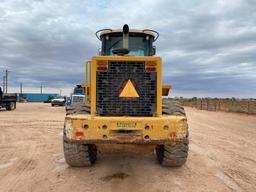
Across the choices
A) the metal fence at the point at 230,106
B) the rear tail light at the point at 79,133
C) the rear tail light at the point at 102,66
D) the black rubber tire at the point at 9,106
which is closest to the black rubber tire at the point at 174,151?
the rear tail light at the point at 102,66

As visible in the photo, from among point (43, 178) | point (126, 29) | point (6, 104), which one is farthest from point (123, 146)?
point (6, 104)

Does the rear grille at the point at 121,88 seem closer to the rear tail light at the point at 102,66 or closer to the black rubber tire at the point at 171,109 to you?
the rear tail light at the point at 102,66

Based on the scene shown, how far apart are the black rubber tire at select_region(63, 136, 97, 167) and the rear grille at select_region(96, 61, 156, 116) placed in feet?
3.28

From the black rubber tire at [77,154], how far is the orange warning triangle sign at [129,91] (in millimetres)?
1384

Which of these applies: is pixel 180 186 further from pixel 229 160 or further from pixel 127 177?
pixel 229 160

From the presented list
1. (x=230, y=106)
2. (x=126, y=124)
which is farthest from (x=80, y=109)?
(x=230, y=106)

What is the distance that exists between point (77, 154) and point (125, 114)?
1410 mm

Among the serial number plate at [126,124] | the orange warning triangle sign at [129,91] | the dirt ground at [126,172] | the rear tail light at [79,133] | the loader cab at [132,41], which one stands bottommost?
the dirt ground at [126,172]

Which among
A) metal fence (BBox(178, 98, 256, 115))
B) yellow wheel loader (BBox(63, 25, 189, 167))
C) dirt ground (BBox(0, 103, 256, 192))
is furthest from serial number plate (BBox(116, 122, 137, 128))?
metal fence (BBox(178, 98, 256, 115))

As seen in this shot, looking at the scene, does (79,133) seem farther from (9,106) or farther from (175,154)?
(9,106)

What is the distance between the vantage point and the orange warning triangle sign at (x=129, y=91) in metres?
6.31

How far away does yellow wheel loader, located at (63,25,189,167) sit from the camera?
5.79 metres

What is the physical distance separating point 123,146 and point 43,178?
5.41 ft

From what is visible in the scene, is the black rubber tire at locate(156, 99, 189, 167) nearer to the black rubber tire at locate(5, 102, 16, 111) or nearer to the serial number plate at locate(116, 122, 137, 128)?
Result: the serial number plate at locate(116, 122, 137, 128)
